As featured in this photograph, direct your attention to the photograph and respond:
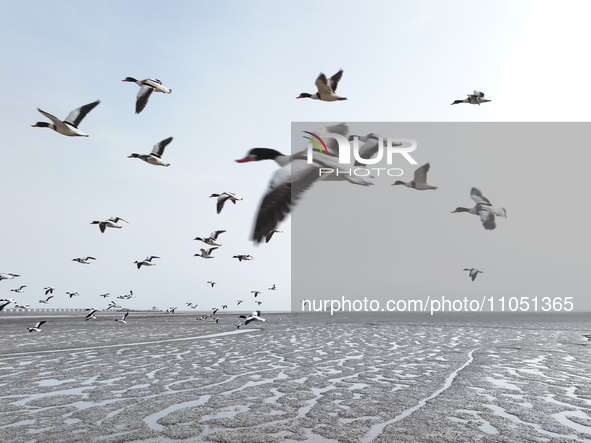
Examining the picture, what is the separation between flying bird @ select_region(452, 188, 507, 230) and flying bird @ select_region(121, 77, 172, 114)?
420 inches

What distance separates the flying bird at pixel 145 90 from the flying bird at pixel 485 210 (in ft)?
35.0

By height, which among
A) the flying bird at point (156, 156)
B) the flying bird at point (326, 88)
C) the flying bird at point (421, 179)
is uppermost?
the flying bird at point (326, 88)

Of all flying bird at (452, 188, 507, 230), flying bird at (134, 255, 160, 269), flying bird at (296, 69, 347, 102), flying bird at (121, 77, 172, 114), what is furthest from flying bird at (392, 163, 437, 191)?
flying bird at (134, 255, 160, 269)

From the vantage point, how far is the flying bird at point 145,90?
16.7 metres

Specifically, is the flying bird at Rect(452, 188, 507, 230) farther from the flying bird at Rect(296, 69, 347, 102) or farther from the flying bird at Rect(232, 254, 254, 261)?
the flying bird at Rect(232, 254, 254, 261)

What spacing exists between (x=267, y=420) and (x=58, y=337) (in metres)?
24.2

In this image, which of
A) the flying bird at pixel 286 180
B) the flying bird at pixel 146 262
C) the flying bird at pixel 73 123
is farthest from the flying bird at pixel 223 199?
the flying bird at pixel 146 262

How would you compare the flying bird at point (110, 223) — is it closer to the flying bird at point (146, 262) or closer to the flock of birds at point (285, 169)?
the flock of birds at point (285, 169)

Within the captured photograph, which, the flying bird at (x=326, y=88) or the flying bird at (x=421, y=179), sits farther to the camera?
the flying bird at (x=421, y=179)

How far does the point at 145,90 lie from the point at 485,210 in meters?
11.6

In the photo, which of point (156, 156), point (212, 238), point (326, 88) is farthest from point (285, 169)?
point (212, 238)

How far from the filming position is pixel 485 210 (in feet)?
54.5

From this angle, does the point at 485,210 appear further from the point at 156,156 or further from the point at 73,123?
the point at 73,123

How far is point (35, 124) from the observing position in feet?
53.2
